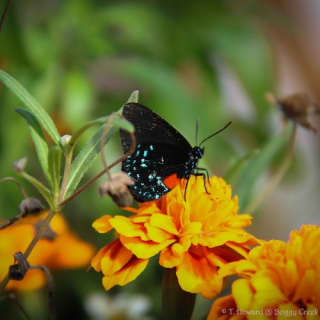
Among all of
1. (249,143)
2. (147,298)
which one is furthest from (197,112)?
(147,298)

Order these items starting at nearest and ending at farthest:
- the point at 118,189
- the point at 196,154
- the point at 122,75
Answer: the point at 118,189 < the point at 196,154 < the point at 122,75

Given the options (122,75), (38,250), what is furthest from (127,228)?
(122,75)

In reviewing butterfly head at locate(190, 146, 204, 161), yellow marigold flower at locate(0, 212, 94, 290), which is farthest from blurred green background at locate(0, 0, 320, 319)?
butterfly head at locate(190, 146, 204, 161)

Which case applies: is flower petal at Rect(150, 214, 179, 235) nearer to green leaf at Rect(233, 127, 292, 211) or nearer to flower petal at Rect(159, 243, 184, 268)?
flower petal at Rect(159, 243, 184, 268)

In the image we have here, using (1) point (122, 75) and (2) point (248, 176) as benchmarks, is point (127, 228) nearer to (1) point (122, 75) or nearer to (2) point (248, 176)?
(2) point (248, 176)

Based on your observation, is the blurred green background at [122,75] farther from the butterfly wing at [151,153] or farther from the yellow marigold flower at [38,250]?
the butterfly wing at [151,153]

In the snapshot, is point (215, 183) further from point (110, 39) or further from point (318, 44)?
point (318, 44)

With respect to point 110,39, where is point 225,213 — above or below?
below

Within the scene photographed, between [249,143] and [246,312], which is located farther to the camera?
[249,143]
